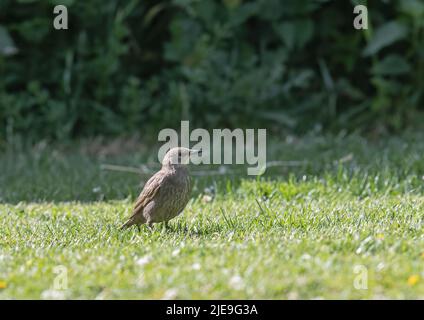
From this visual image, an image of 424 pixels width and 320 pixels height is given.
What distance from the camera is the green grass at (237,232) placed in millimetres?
3607

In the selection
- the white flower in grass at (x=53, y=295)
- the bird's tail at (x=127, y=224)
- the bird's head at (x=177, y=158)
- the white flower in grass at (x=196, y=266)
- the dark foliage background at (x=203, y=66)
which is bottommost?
the white flower in grass at (x=53, y=295)

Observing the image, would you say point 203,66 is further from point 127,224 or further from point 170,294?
point 170,294

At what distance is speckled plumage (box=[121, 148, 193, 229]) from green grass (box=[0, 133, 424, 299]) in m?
0.15

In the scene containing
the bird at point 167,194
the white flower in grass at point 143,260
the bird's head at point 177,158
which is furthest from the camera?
the bird's head at point 177,158

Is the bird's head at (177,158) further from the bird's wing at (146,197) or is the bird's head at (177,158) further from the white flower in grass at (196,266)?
the white flower in grass at (196,266)

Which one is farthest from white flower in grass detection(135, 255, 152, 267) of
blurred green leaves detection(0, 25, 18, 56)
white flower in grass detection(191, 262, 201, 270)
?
blurred green leaves detection(0, 25, 18, 56)

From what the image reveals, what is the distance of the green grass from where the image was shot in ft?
11.8

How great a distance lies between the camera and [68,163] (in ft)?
25.7

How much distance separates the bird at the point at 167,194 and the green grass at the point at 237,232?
0.48 ft

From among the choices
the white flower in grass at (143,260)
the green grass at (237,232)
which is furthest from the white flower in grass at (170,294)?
the white flower in grass at (143,260)

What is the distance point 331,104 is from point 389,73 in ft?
2.48

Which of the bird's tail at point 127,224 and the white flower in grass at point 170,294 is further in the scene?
the bird's tail at point 127,224

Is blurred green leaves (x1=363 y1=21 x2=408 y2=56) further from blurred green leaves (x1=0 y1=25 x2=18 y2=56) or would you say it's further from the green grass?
blurred green leaves (x1=0 y1=25 x2=18 y2=56)

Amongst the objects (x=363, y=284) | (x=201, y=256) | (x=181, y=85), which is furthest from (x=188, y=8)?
(x=363, y=284)
